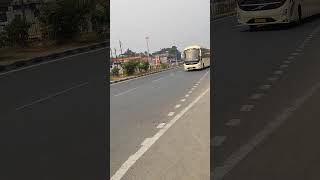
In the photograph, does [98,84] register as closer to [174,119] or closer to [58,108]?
[58,108]

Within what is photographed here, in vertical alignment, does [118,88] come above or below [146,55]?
below

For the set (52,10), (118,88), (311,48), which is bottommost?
(118,88)

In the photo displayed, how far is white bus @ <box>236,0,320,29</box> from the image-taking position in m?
20.4

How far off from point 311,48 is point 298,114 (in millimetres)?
8263

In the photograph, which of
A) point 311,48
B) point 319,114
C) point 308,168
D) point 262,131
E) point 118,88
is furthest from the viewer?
point 118,88

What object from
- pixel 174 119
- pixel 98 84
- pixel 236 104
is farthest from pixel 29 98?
pixel 236 104

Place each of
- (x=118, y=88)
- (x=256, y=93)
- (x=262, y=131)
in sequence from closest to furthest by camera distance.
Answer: (x=262, y=131) < (x=256, y=93) < (x=118, y=88)

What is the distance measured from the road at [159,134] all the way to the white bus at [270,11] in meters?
8.19

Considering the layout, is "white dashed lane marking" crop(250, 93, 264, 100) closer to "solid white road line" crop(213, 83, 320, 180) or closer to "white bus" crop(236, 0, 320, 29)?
"solid white road line" crop(213, 83, 320, 180)

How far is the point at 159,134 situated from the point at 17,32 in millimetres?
17047

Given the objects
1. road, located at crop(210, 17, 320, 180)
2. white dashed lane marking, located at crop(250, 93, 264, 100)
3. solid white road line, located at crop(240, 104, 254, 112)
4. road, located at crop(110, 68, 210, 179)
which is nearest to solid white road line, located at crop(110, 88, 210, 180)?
road, located at crop(110, 68, 210, 179)

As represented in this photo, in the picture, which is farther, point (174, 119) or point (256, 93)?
point (256, 93)

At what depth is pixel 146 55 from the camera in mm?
4254

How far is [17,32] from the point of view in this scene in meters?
23.2
